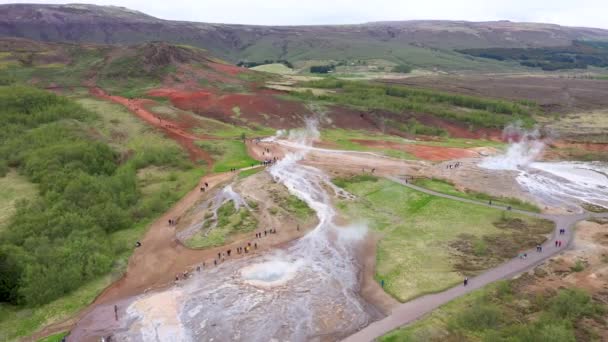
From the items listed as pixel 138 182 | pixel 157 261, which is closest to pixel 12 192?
pixel 138 182

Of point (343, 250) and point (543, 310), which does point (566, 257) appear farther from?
point (343, 250)

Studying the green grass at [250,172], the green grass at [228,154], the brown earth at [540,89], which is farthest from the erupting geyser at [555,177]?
the brown earth at [540,89]

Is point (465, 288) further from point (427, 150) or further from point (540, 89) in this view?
point (540, 89)

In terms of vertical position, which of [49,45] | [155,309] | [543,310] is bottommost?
[155,309]

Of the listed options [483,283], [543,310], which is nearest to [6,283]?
[483,283]

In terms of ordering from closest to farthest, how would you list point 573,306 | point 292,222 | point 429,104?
point 573,306 < point 292,222 < point 429,104

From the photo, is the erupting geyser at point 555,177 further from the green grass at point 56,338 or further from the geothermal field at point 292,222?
the green grass at point 56,338
